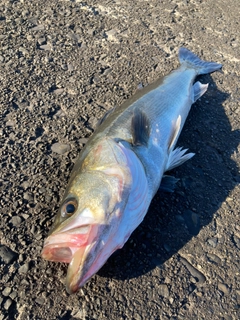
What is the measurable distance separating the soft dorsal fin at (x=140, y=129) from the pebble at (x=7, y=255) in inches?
51.8

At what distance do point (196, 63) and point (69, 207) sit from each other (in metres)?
3.04

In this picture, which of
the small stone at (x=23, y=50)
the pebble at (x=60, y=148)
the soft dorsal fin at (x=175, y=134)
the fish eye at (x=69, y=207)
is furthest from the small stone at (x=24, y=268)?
the small stone at (x=23, y=50)

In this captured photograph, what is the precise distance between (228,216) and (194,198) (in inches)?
13.3

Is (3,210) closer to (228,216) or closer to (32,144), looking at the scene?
(32,144)

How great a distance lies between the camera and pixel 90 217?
2.42 metres

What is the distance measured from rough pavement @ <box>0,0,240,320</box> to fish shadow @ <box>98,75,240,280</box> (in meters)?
0.01

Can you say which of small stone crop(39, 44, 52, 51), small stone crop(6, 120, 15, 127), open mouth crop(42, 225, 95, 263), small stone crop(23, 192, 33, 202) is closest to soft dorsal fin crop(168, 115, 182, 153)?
small stone crop(23, 192, 33, 202)

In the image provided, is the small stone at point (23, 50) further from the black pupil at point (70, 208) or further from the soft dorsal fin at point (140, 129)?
the black pupil at point (70, 208)

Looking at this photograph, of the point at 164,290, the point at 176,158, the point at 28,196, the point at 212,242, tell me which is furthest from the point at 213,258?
the point at 28,196

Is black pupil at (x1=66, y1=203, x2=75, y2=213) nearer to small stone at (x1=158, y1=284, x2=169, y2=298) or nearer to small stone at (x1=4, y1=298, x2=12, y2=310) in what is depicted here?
small stone at (x1=4, y1=298, x2=12, y2=310)

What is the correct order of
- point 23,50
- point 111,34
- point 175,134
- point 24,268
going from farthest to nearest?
point 111,34 → point 23,50 → point 175,134 → point 24,268

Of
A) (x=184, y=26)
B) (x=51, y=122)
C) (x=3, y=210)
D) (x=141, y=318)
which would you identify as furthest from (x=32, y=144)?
(x=184, y=26)

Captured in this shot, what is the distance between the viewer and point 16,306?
2.44 metres

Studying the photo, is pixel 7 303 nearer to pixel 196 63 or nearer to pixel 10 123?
pixel 10 123
